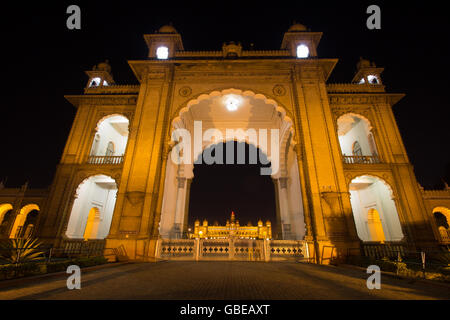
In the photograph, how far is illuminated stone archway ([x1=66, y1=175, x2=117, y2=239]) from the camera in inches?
462

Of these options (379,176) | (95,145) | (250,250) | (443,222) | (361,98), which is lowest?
(250,250)

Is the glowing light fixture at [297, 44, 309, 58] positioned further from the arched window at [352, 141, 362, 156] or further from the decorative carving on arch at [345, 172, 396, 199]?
the decorative carving on arch at [345, 172, 396, 199]

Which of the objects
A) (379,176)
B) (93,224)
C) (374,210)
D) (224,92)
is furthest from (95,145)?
(374,210)

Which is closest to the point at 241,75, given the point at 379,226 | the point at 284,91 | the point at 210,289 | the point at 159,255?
the point at 284,91

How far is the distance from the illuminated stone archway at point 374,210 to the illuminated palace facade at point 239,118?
0.07 metres

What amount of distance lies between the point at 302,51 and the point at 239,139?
783cm

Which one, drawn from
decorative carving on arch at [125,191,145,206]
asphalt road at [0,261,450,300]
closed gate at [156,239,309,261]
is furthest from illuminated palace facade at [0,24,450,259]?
asphalt road at [0,261,450,300]

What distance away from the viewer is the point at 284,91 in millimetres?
11875

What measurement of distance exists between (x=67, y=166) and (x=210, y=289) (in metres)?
11.6

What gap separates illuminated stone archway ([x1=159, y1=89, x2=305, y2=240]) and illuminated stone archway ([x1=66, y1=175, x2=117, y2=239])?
4.53m

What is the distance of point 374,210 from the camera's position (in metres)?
14.1

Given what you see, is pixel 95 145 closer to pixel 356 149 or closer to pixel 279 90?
pixel 279 90
